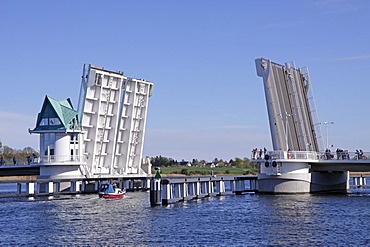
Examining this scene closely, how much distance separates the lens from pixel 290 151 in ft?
186

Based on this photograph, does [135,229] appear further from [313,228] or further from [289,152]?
[289,152]

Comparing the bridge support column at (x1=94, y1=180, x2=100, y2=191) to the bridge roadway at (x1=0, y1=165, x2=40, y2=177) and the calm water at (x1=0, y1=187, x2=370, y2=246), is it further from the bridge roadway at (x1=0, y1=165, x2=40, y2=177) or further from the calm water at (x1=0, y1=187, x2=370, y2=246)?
the calm water at (x1=0, y1=187, x2=370, y2=246)

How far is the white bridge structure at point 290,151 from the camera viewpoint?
5616 centimetres

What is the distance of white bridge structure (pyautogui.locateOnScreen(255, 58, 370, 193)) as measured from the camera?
2211 inches

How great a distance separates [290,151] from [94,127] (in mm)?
19932

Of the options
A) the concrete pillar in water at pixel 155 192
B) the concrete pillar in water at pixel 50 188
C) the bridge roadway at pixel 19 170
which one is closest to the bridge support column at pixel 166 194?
the concrete pillar in water at pixel 155 192

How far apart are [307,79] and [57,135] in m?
24.3

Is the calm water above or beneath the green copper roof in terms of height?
beneath

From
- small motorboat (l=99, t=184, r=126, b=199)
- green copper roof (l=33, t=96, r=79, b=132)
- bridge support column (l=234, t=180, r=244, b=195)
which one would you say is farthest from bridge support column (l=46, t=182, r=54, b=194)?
bridge support column (l=234, t=180, r=244, b=195)

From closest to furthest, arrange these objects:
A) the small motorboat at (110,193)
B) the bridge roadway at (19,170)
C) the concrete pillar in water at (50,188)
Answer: the small motorboat at (110,193) < the concrete pillar in water at (50,188) < the bridge roadway at (19,170)

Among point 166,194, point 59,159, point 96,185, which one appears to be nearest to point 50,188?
point 59,159

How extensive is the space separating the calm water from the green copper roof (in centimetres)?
1273

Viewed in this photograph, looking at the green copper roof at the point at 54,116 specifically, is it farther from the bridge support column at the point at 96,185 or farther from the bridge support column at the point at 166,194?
the bridge support column at the point at 166,194

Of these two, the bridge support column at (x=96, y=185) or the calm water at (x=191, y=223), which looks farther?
the bridge support column at (x=96, y=185)
